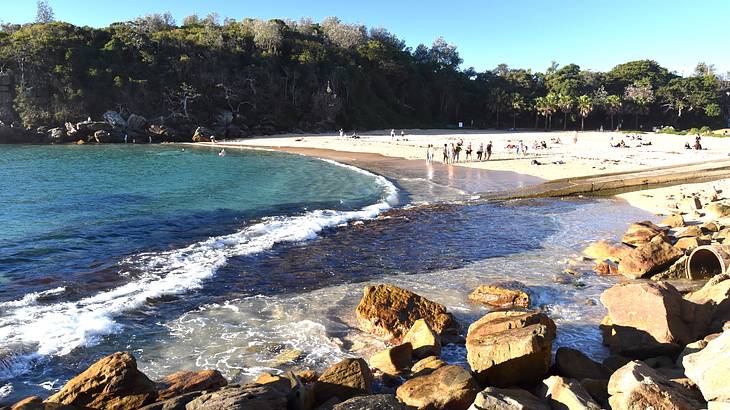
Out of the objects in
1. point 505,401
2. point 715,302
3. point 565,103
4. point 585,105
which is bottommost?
point 715,302

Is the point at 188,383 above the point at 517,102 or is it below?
below

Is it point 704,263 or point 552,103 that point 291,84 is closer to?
point 552,103

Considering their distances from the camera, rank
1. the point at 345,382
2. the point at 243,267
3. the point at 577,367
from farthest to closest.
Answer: the point at 243,267, the point at 577,367, the point at 345,382

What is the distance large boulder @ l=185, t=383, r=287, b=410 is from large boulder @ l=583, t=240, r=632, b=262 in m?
12.0

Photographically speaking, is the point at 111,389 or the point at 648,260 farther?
the point at 648,260

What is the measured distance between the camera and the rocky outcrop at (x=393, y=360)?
7.53 meters

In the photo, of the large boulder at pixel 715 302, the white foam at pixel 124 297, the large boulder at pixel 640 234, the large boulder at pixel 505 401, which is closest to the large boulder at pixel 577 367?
the large boulder at pixel 505 401

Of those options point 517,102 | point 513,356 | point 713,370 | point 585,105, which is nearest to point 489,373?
point 513,356

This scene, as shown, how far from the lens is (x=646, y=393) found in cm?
532

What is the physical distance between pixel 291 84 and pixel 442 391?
8385 cm

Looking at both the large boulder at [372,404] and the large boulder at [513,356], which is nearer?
the large boulder at [372,404]

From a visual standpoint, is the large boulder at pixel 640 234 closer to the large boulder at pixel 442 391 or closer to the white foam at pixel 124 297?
the white foam at pixel 124 297

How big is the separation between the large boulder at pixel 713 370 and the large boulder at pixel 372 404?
362 centimetres

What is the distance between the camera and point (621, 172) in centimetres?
3191
